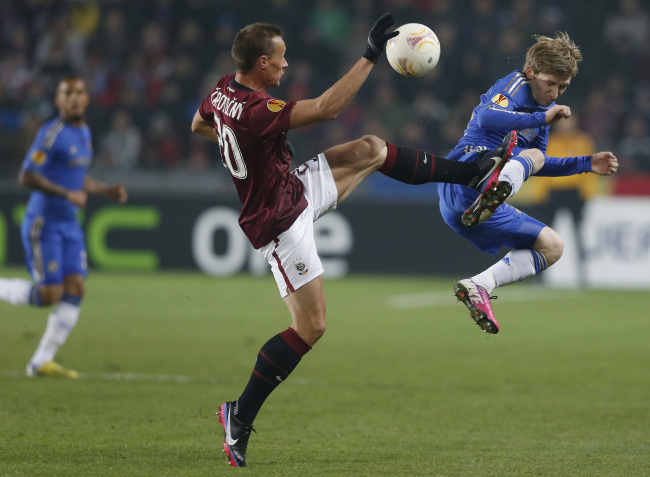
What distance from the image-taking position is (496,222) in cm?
635

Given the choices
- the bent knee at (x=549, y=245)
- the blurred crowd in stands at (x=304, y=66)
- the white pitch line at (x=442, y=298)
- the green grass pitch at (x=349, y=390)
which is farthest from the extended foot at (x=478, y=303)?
the blurred crowd in stands at (x=304, y=66)

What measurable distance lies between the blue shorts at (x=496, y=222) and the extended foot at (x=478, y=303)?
47cm

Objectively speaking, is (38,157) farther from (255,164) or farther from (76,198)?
(255,164)

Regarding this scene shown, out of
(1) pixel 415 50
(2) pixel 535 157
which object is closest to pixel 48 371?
(1) pixel 415 50

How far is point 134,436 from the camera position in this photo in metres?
5.97

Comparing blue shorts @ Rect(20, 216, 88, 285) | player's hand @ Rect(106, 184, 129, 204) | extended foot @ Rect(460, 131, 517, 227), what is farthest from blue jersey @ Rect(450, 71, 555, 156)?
blue shorts @ Rect(20, 216, 88, 285)

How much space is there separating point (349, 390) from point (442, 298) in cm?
648

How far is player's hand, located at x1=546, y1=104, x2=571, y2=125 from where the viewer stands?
18.5 feet

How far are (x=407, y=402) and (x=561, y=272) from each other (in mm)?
8649

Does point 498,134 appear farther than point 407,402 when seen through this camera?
No

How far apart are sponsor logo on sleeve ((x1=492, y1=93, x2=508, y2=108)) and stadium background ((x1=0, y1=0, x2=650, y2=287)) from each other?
8.35m

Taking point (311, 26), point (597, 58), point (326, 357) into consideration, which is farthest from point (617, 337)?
point (311, 26)

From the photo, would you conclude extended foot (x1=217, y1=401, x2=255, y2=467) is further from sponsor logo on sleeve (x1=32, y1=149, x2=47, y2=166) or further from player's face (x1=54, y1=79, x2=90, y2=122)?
Answer: player's face (x1=54, y1=79, x2=90, y2=122)

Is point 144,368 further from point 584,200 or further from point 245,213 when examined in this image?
point 584,200
